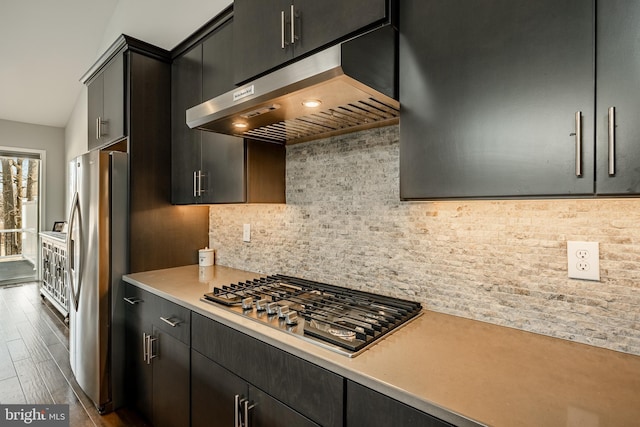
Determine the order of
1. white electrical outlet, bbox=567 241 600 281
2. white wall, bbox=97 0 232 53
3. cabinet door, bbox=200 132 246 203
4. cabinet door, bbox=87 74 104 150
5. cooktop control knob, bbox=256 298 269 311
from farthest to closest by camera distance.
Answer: cabinet door, bbox=87 74 104 150
white wall, bbox=97 0 232 53
cabinet door, bbox=200 132 246 203
cooktop control knob, bbox=256 298 269 311
white electrical outlet, bbox=567 241 600 281

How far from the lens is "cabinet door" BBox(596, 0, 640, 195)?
2.55ft

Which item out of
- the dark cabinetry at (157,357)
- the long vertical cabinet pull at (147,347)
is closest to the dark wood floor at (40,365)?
the dark cabinetry at (157,357)

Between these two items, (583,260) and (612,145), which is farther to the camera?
(583,260)

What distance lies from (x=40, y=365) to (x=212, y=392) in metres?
2.24

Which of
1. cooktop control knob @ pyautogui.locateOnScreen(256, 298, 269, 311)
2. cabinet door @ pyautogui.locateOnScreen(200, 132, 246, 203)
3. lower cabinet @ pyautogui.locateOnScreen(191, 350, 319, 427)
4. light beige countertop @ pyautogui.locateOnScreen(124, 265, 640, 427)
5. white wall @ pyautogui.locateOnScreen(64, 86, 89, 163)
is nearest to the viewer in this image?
light beige countertop @ pyautogui.locateOnScreen(124, 265, 640, 427)

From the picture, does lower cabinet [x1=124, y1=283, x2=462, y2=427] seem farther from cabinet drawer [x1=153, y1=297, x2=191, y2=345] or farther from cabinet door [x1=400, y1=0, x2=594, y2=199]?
cabinet door [x1=400, y1=0, x2=594, y2=199]

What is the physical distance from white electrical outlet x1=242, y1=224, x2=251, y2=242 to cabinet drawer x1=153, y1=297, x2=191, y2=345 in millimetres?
670

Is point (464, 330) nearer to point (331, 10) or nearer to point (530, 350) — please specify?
point (530, 350)

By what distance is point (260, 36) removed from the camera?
154 centimetres

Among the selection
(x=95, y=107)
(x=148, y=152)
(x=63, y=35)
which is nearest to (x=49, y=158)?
(x=63, y=35)

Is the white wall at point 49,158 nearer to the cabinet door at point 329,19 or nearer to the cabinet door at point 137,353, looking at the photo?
the cabinet door at point 137,353

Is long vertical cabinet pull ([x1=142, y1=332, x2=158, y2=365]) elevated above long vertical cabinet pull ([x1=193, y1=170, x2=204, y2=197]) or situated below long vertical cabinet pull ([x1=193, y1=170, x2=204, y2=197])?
below

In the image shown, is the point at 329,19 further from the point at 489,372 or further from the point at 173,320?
the point at 173,320

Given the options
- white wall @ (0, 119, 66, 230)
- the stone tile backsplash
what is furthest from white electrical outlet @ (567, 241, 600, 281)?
white wall @ (0, 119, 66, 230)
